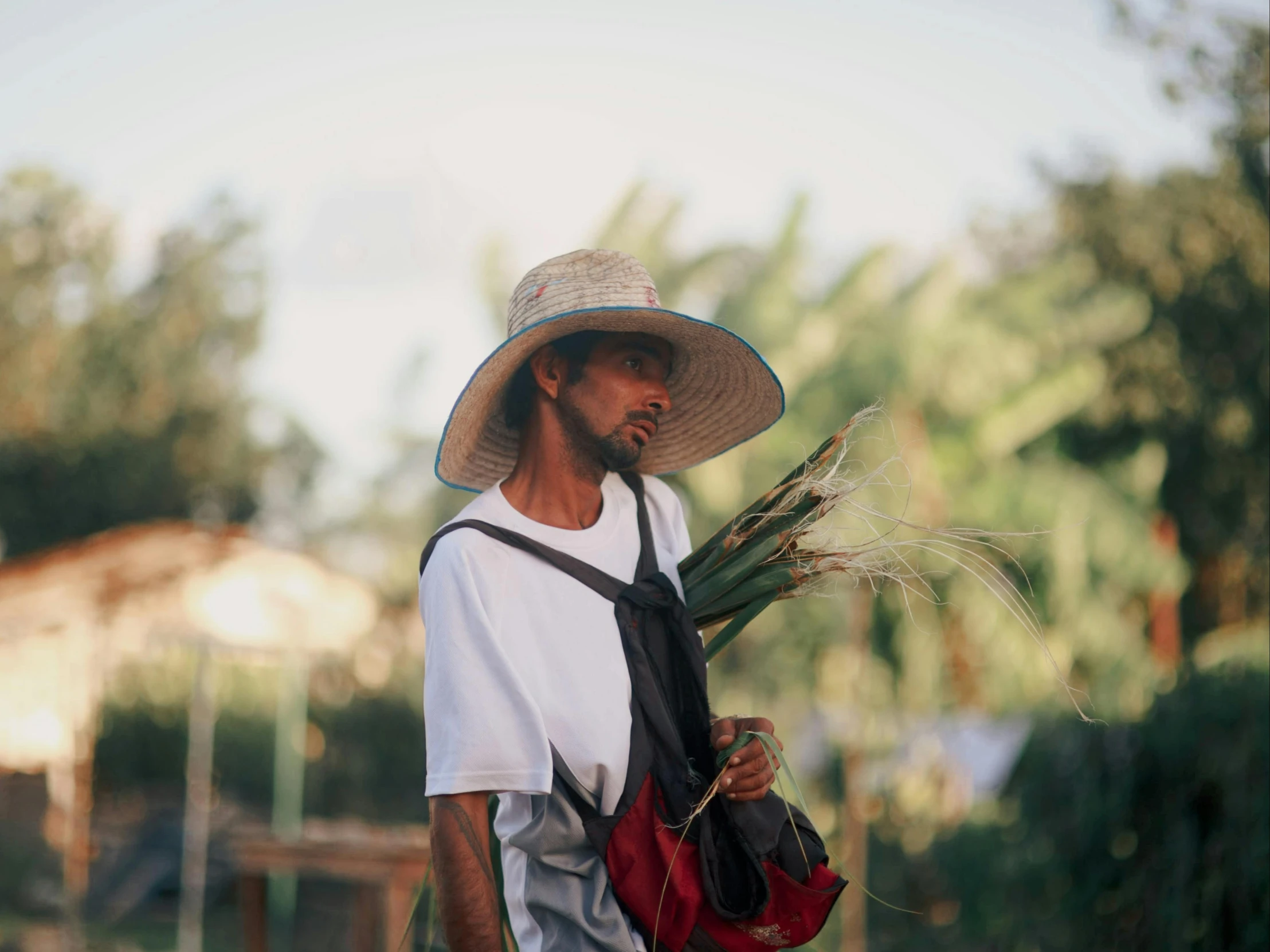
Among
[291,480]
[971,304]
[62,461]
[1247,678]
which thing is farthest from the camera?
[291,480]

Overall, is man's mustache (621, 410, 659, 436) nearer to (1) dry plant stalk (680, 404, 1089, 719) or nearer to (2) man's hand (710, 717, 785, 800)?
(1) dry plant stalk (680, 404, 1089, 719)

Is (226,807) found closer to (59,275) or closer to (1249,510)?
(1249,510)

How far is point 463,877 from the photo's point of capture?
80.6 inches

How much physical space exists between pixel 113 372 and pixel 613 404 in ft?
78.6

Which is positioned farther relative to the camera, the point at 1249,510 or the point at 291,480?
the point at 291,480

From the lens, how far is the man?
80.9 inches

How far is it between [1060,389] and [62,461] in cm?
1755

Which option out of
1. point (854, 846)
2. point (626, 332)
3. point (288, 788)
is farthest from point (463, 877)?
point (288, 788)

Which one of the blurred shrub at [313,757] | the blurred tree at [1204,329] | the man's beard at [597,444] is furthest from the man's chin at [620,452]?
the blurred shrub at [313,757]

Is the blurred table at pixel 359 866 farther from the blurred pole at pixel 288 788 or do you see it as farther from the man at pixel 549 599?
the man at pixel 549 599

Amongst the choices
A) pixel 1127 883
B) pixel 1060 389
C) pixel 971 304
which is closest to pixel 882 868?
pixel 1127 883

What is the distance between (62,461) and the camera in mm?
23469

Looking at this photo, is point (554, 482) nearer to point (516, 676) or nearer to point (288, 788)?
point (516, 676)

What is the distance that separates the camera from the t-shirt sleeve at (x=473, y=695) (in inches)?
80.0
